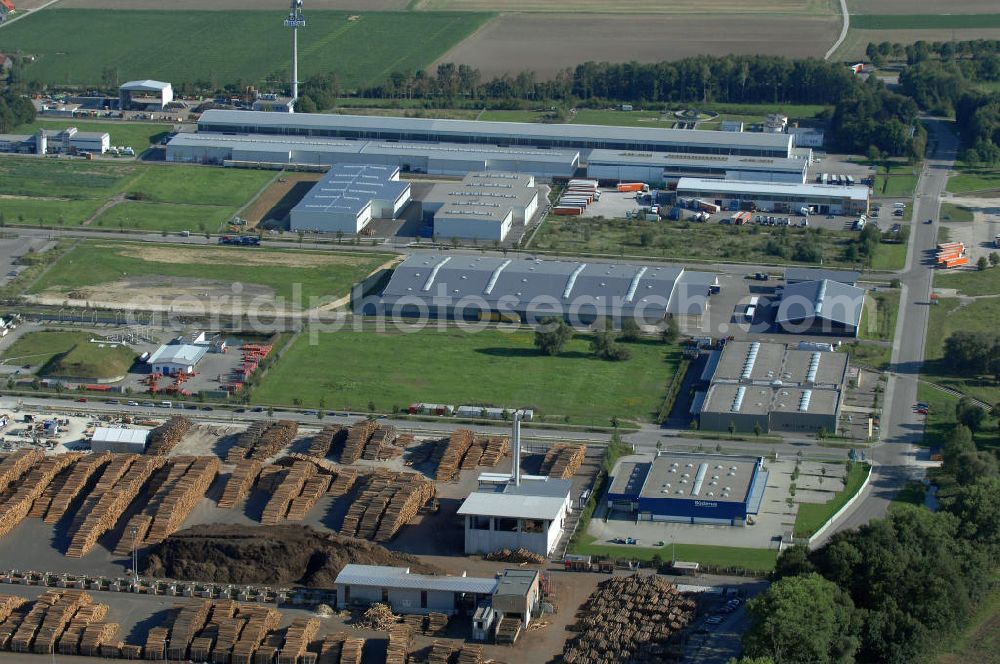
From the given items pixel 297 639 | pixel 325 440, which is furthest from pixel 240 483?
pixel 297 639

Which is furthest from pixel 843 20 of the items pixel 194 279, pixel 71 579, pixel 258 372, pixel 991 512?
pixel 71 579

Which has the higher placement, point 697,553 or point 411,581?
point 411,581

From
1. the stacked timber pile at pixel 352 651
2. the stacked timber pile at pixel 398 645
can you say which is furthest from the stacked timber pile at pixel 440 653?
the stacked timber pile at pixel 352 651

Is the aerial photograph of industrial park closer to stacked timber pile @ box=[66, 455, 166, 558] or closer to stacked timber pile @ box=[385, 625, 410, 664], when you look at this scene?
stacked timber pile @ box=[66, 455, 166, 558]

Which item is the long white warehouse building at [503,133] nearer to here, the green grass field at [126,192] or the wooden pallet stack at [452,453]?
the green grass field at [126,192]

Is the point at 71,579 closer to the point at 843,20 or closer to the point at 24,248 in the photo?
the point at 24,248

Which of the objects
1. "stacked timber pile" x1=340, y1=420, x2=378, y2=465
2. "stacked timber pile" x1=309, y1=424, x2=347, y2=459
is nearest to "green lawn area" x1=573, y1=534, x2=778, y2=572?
"stacked timber pile" x1=340, y1=420, x2=378, y2=465

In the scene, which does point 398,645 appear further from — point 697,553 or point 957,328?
point 957,328
